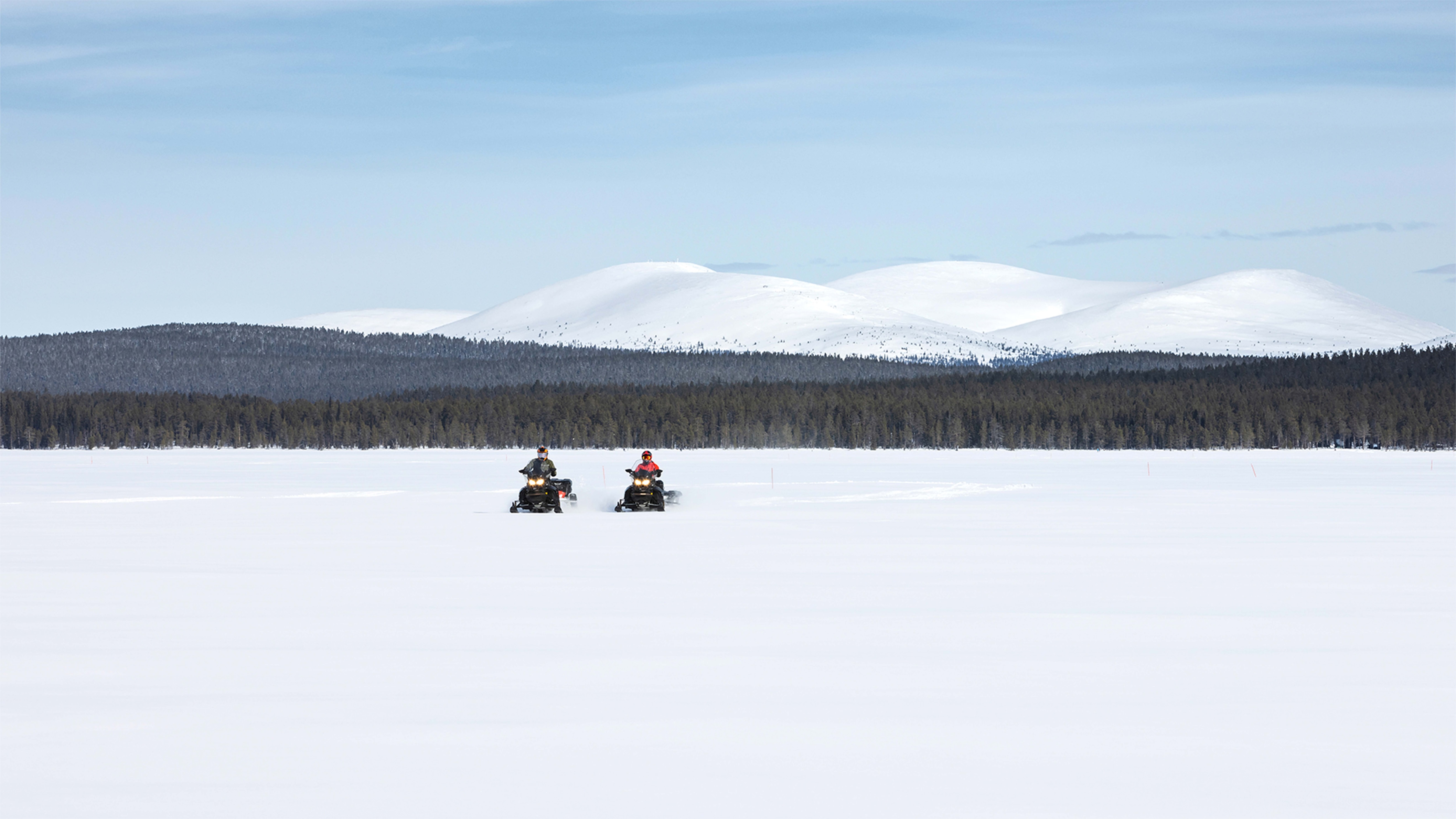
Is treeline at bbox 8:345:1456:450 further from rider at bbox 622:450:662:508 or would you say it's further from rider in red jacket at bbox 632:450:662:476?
rider at bbox 622:450:662:508

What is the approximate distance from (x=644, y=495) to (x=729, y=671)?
2551 cm

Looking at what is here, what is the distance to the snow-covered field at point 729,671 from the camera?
10.7 metres

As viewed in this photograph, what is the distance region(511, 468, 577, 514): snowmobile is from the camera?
39.3 metres

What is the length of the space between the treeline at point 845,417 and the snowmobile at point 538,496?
354 ft

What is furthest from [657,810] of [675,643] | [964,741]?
[675,643]

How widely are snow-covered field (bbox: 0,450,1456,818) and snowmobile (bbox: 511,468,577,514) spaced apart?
5305mm

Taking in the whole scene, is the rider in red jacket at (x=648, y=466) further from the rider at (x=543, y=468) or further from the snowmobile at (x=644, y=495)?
the rider at (x=543, y=468)

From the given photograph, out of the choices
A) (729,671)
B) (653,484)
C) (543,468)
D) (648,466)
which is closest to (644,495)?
(653,484)

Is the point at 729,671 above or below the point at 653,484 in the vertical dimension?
below

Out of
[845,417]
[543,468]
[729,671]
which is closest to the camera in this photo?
[729,671]

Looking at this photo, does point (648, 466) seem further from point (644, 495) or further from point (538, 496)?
point (538, 496)

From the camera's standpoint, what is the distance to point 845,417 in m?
157

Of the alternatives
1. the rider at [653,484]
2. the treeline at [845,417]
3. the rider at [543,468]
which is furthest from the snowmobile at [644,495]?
the treeline at [845,417]

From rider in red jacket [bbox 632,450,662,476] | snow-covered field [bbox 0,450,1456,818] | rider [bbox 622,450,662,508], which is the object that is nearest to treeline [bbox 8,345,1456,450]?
rider in red jacket [bbox 632,450,662,476]
